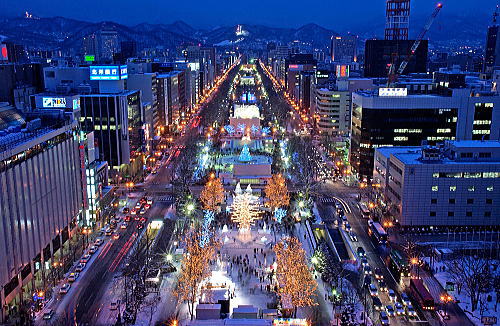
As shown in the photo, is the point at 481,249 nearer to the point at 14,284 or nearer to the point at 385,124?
the point at 385,124

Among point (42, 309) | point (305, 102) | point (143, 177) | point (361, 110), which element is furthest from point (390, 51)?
point (42, 309)

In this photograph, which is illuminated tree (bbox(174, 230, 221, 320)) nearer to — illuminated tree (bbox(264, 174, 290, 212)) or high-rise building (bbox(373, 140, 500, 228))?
illuminated tree (bbox(264, 174, 290, 212))

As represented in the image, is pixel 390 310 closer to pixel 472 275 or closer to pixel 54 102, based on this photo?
pixel 472 275

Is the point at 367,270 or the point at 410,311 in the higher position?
the point at 367,270

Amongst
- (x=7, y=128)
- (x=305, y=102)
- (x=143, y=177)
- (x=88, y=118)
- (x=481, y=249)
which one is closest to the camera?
(x=7, y=128)

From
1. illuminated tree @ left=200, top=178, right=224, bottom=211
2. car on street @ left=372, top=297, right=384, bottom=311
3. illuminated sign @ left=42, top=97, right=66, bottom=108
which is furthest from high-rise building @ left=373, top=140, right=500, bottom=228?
illuminated sign @ left=42, top=97, right=66, bottom=108

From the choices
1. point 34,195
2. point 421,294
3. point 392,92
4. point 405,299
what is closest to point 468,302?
point 421,294

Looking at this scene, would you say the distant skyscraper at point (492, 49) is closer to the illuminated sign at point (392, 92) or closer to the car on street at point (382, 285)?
the illuminated sign at point (392, 92)
